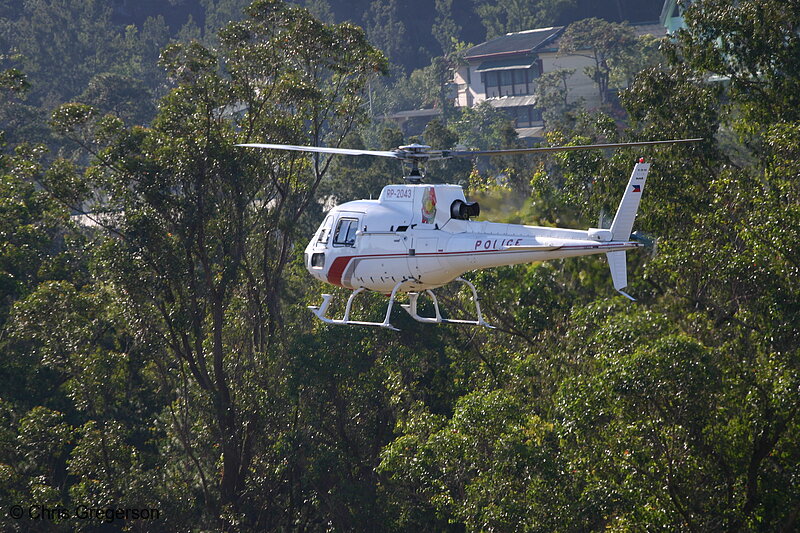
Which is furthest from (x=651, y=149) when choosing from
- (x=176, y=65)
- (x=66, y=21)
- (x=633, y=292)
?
(x=66, y=21)

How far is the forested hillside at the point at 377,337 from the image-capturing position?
1892 centimetres

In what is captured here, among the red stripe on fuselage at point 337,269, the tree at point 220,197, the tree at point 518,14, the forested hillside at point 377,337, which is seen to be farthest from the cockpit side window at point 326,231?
the tree at point 518,14

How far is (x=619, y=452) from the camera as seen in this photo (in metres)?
18.7

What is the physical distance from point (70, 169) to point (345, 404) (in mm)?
9978

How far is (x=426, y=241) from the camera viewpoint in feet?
59.8

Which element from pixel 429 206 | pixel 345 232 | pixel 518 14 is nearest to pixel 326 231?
pixel 345 232

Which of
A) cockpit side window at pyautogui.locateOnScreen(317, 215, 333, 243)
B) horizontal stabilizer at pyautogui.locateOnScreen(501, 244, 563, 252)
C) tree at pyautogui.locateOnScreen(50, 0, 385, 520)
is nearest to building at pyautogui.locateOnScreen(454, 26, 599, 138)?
tree at pyautogui.locateOnScreen(50, 0, 385, 520)

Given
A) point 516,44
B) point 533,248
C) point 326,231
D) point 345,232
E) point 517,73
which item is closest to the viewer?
point 533,248

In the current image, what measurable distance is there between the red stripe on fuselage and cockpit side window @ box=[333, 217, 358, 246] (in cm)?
28

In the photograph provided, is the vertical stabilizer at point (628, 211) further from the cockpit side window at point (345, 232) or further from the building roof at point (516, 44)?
the building roof at point (516, 44)

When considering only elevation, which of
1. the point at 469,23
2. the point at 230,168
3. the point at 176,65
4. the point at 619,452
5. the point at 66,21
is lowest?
the point at 469,23

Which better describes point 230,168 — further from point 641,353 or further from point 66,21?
point 66,21

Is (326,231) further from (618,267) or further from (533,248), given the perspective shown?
(618,267)

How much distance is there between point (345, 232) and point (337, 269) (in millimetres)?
690
